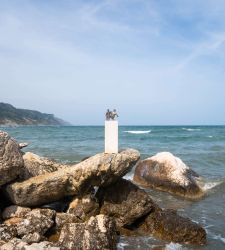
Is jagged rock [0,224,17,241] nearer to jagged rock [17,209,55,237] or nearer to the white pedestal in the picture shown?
jagged rock [17,209,55,237]

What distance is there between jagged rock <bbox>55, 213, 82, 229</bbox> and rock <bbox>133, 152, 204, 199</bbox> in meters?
6.33

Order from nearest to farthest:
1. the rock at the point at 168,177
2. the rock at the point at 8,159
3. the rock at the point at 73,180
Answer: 1. the rock at the point at 8,159
2. the rock at the point at 73,180
3. the rock at the point at 168,177

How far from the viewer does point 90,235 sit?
28.9 feet

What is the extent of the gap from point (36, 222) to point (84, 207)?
5.22 feet

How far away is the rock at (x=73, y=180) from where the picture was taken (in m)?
10.3

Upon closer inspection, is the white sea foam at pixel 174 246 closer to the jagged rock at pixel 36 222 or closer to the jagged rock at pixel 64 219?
the jagged rock at pixel 64 219

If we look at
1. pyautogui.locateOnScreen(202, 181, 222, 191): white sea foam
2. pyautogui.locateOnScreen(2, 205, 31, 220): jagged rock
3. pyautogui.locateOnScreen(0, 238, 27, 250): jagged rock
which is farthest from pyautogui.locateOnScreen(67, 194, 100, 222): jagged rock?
pyautogui.locateOnScreen(202, 181, 222, 191): white sea foam

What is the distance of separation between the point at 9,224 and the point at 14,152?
182 cm

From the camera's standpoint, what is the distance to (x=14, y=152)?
1039cm

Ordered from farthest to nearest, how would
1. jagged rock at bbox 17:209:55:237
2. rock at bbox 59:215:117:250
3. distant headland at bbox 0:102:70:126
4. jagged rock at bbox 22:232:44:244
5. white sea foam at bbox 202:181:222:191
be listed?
distant headland at bbox 0:102:70:126, white sea foam at bbox 202:181:222:191, jagged rock at bbox 17:209:55:237, jagged rock at bbox 22:232:44:244, rock at bbox 59:215:117:250

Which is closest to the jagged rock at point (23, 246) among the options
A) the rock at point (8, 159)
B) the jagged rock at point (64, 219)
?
the jagged rock at point (64, 219)

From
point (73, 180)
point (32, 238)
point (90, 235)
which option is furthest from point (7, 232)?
point (73, 180)

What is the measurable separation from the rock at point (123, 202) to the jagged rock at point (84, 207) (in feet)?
1.12

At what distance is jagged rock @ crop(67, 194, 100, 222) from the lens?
10.5 metres
